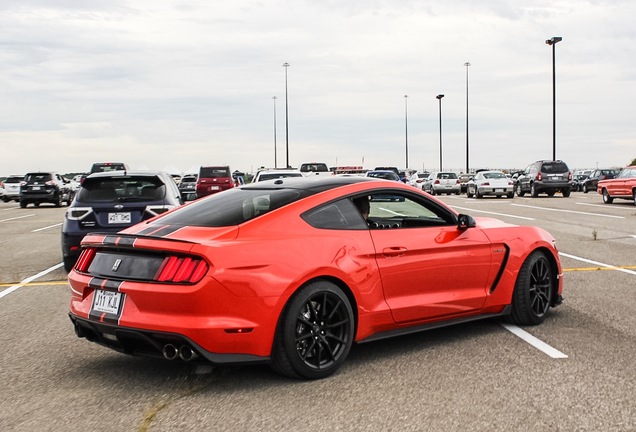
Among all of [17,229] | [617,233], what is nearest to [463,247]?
[617,233]

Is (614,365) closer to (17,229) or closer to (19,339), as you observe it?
(19,339)

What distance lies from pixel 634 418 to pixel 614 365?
119 cm

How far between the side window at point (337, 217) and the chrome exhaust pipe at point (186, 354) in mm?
1242

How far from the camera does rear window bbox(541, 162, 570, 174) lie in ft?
132

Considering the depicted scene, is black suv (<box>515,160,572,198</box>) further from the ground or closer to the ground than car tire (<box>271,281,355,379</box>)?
further from the ground

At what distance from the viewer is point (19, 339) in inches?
269

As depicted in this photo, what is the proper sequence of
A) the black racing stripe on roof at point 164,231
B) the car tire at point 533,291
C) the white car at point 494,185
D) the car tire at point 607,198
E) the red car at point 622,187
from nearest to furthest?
1. the black racing stripe on roof at point 164,231
2. the car tire at point 533,291
3. the red car at point 622,187
4. the car tire at point 607,198
5. the white car at point 494,185

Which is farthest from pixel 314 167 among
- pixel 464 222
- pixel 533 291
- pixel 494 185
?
pixel 464 222

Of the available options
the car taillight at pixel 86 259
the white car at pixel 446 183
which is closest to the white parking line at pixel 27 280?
the car taillight at pixel 86 259

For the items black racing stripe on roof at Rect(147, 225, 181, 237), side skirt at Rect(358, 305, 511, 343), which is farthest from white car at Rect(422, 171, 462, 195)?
black racing stripe on roof at Rect(147, 225, 181, 237)

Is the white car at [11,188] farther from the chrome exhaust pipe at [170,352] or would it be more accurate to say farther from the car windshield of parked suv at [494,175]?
the chrome exhaust pipe at [170,352]

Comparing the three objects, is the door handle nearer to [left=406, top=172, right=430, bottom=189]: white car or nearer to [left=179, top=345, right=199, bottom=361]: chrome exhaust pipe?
[left=179, top=345, right=199, bottom=361]: chrome exhaust pipe

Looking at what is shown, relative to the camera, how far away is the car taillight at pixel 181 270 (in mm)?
4785

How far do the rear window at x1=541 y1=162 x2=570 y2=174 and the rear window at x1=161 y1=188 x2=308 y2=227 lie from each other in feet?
120
